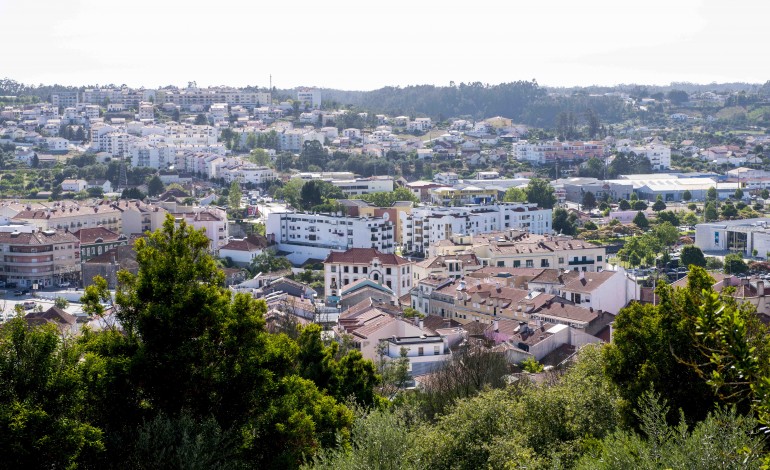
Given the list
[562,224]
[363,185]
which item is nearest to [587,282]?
[562,224]

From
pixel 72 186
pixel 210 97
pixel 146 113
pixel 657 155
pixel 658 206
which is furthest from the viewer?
pixel 210 97

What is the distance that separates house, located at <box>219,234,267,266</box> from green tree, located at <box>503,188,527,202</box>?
9.15m

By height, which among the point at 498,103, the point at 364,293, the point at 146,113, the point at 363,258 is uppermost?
the point at 498,103

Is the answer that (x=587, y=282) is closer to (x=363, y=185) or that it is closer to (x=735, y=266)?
(x=735, y=266)

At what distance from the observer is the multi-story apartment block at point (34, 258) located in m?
21.8

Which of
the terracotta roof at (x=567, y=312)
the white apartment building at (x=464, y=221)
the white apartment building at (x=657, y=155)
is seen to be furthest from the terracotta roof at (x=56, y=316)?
the white apartment building at (x=657, y=155)

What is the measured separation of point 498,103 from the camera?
233ft

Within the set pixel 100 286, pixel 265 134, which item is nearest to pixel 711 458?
pixel 100 286

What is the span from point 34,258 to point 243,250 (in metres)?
4.37

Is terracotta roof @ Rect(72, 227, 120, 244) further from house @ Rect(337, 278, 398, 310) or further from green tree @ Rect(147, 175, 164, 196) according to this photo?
green tree @ Rect(147, 175, 164, 196)

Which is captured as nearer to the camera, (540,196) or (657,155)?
(540,196)

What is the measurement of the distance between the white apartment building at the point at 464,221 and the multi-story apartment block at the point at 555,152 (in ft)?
58.2

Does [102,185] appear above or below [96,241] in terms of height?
above

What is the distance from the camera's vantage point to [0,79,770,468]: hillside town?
13719 millimetres
